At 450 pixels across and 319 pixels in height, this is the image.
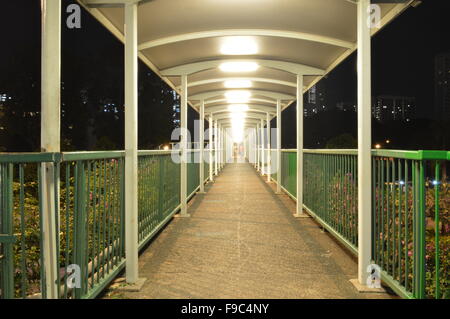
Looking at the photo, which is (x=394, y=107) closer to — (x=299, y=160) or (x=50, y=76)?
(x=299, y=160)

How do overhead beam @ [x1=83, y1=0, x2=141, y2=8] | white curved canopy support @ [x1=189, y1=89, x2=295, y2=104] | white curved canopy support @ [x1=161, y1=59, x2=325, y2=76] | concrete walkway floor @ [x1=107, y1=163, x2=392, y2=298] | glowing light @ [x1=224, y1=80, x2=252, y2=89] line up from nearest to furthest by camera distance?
1. concrete walkway floor @ [x1=107, y1=163, x2=392, y2=298]
2. overhead beam @ [x1=83, y1=0, x2=141, y2=8]
3. white curved canopy support @ [x1=161, y1=59, x2=325, y2=76]
4. glowing light @ [x1=224, y1=80, x2=252, y2=89]
5. white curved canopy support @ [x1=189, y1=89, x2=295, y2=104]

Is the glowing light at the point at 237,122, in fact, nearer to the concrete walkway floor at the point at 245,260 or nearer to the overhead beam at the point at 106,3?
the concrete walkway floor at the point at 245,260

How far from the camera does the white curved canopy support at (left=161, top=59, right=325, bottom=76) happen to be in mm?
7602

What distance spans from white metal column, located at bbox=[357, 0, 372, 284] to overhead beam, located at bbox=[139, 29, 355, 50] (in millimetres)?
1713

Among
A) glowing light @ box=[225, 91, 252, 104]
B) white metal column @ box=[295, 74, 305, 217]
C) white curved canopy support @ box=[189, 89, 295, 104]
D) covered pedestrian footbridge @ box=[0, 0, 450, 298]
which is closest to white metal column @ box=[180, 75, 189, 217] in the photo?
covered pedestrian footbridge @ box=[0, 0, 450, 298]

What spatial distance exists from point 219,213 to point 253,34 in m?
3.80

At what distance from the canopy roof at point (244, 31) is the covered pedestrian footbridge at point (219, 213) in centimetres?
2

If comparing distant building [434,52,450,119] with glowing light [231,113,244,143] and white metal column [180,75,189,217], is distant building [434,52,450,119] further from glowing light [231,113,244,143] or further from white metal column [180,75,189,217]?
white metal column [180,75,189,217]

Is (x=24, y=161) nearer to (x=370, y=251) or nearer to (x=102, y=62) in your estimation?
(x=370, y=251)

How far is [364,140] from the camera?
420 cm

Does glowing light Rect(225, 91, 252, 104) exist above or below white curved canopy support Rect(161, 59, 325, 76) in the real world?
above

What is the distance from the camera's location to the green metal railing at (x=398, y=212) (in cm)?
303

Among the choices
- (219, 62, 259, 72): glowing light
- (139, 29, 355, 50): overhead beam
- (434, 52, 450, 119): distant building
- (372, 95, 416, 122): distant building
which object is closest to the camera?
(139, 29, 355, 50): overhead beam

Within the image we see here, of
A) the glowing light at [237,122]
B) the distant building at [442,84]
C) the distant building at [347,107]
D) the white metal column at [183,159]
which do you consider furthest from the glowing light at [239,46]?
the distant building at [442,84]
